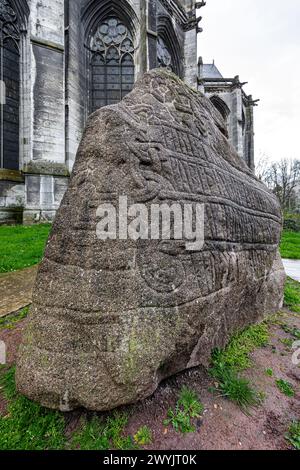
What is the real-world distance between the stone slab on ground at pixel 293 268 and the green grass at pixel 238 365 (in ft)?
10.7

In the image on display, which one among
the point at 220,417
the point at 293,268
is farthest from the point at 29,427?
the point at 293,268

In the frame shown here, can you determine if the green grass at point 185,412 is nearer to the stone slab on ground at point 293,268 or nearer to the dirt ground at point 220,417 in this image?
the dirt ground at point 220,417

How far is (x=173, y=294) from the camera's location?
5.07 ft

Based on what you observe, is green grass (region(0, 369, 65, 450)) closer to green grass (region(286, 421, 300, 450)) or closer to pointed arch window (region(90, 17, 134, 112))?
green grass (region(286, 421, 300, 450))

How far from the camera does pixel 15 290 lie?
11.6ft

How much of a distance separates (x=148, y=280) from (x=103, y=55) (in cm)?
1404

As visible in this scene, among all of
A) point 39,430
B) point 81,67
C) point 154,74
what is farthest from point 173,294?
point 81,67

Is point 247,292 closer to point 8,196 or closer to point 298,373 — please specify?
point 298,373

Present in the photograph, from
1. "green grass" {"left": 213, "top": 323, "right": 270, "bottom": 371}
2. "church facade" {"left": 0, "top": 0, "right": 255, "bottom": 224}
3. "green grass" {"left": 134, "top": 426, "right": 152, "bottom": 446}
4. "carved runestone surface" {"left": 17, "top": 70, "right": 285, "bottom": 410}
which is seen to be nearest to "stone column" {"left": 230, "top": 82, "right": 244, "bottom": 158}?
"church facade" {"left": 0, "top": 0, "right": 255, "bottom": 224}

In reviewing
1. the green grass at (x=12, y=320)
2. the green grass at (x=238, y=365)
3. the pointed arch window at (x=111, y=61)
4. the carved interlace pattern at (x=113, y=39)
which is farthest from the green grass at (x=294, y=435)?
the carved interlace pattern at (x=113, y=39)

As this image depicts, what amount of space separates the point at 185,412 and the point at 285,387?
0.85 meters

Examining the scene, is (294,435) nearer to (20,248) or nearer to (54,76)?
(20,248)

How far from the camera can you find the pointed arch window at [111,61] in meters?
12.1
